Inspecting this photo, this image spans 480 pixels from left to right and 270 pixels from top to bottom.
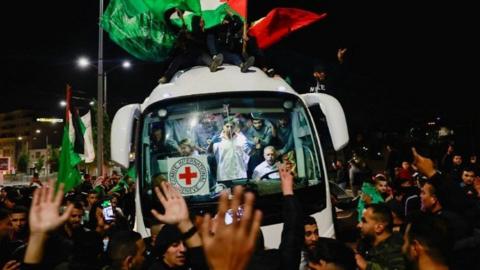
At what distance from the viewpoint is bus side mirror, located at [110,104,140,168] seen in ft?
21.9

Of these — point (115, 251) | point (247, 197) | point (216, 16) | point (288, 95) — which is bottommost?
point (115, 251)

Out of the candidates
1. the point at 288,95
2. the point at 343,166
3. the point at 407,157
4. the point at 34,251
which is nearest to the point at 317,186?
the point at 288,95

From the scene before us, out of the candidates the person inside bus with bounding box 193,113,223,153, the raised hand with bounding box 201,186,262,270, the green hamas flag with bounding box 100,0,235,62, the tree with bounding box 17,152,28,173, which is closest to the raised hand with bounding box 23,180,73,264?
the raised hand with bounding box 201,186,262,270

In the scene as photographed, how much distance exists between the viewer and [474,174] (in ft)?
27.7

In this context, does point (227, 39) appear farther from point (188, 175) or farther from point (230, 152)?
point (188, 175)

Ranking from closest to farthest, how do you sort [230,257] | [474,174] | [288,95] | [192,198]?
[230,257]
[192,198]
[288,95]
[474,174]

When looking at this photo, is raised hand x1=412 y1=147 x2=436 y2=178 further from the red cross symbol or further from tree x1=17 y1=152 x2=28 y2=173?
tree x1=17 y1=152 x2=28 y2=173

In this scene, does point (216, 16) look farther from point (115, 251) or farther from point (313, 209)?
point (115, 251)

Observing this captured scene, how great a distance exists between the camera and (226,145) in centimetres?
656

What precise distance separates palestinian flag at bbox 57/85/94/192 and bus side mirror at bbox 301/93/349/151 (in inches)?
142

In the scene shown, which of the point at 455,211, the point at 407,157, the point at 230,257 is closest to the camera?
the point at 230,257

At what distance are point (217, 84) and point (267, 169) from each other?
1.42m

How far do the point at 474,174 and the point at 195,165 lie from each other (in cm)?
476

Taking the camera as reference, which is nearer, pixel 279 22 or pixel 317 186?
pixel 317 186
